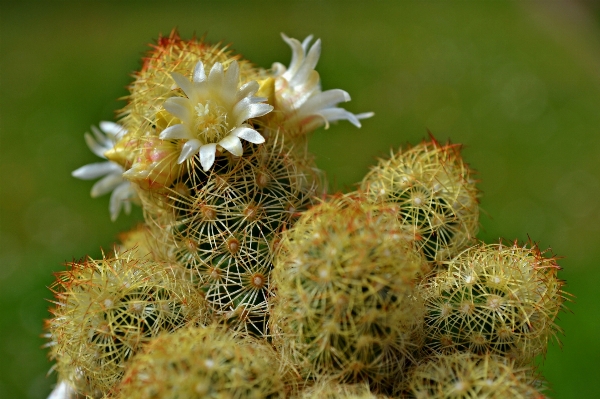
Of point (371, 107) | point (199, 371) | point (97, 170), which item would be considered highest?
point (199, 371)

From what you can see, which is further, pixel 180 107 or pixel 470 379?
pixel 180 107

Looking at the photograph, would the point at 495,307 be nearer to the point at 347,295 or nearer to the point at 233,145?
the point at 347,295

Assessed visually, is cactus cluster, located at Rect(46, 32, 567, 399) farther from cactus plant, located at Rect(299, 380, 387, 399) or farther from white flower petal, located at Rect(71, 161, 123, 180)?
white flower petal, located at Rect(71, 161, 123, 180)

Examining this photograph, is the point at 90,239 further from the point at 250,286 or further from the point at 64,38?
the point at 250,286

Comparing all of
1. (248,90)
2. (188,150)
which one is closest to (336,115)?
(248,90)

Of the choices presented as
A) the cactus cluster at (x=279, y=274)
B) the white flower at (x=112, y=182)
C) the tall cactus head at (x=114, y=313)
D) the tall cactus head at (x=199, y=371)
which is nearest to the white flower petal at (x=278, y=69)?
the cactus cluster at (x=279, y=274)

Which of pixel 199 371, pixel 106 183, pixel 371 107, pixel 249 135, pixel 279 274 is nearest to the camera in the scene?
pixel 199 371

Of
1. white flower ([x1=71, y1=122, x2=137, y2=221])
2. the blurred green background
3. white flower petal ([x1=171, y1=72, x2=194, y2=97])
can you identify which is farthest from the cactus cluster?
the blurred green background
